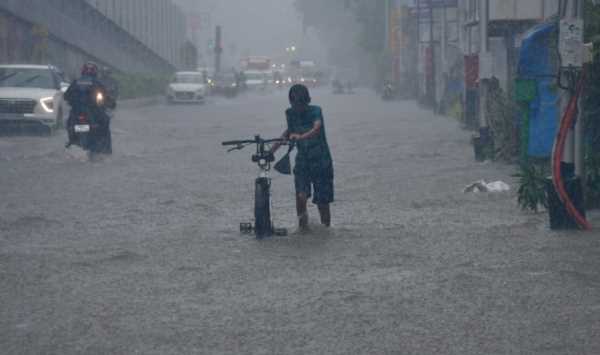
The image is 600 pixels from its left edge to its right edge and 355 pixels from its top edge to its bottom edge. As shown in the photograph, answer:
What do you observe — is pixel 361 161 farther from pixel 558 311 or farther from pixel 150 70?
pixel 150 70

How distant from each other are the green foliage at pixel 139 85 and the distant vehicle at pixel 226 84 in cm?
696

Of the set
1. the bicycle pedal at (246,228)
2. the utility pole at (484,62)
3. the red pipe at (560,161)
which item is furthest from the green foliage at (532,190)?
the utility pole at (484,62)

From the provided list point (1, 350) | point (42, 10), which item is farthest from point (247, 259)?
point (42, 10)

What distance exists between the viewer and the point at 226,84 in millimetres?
69562

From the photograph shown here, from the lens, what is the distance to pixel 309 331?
7027mm

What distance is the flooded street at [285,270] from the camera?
689 cm

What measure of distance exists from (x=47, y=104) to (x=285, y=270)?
61.9 ft

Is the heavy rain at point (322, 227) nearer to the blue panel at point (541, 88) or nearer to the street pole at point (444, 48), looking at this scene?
the blue panel at point (541, 88)

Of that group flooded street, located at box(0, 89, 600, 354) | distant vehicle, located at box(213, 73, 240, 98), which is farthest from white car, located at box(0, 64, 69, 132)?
distant vehicle, located at box(213, 73, 240, 98)

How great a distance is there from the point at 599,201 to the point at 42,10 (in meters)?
35.1

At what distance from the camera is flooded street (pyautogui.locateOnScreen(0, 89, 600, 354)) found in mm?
6895

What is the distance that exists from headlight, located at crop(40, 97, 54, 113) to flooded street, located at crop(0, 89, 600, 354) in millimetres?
9182

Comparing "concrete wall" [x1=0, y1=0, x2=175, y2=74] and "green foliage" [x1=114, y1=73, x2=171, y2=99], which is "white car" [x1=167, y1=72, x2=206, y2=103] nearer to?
"green foliage" [x1=114, y1=73, x2=171, y2=99]

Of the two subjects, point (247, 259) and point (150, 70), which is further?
point (150, 70)
